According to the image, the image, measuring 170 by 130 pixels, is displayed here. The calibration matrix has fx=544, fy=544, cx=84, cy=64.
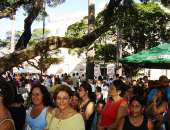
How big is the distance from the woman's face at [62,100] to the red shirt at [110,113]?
6.95ft

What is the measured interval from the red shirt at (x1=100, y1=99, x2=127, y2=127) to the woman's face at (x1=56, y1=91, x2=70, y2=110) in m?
2.12

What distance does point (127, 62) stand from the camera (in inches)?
615

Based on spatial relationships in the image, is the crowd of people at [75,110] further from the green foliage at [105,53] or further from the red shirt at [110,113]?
the green foliage at [105,53]

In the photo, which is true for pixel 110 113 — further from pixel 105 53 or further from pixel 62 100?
pixel 105 53

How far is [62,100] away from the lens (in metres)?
6.04

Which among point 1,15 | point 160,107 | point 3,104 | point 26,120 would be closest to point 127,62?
point 1,15

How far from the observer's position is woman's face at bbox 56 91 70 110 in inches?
237

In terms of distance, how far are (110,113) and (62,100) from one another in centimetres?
224

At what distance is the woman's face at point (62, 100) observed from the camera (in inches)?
237

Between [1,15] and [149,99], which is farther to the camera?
[1,15]

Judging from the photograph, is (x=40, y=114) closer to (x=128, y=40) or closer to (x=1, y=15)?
(x=1, y=15)

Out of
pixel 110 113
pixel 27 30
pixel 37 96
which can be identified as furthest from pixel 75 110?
pixel 27 30

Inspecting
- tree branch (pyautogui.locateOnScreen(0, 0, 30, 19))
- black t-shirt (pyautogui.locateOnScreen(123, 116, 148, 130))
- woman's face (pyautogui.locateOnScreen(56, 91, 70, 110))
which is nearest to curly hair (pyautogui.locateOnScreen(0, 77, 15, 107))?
woman's face (pyautogui.locateOnScreen(56, 91, 70, 110))

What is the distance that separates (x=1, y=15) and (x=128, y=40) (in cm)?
3242
